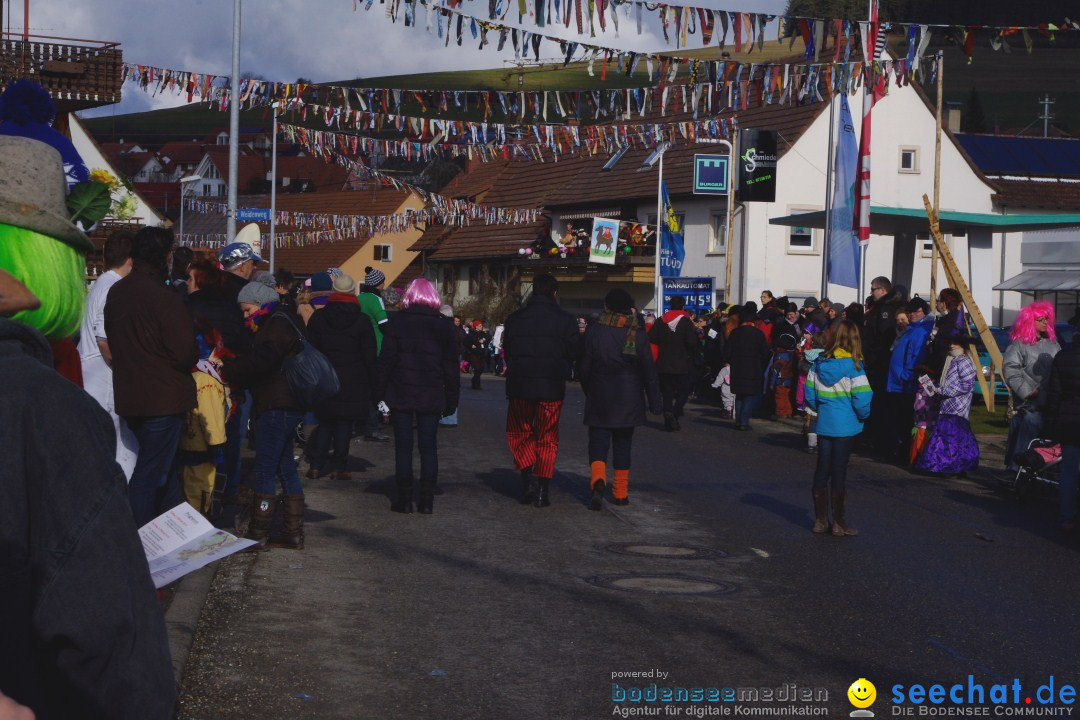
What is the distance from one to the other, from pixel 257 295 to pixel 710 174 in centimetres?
2709

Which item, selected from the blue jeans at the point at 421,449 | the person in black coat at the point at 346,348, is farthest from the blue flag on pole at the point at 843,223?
the blue jeans at the point at 421,449

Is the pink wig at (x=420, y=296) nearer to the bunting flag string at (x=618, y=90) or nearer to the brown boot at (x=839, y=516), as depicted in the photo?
the brown boot at (x=839, y=516)

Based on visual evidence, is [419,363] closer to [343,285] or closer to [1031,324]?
[343,285]

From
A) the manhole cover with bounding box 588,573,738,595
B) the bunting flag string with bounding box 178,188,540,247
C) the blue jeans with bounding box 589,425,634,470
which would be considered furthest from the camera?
the bunting flag string with bounding box 178,188,540,247

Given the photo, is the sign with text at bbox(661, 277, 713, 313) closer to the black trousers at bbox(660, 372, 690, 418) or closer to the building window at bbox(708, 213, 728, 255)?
the black trousers at bbox(660, 372, 690, 418)

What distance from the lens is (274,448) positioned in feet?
29.3

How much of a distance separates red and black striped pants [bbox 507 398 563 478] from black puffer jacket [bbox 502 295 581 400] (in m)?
0.12

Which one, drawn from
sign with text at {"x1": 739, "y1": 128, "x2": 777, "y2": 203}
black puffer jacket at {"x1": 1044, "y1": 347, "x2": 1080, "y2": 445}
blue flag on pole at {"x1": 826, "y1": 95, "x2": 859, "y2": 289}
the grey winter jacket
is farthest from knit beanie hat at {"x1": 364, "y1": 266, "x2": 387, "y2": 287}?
sign with text at {"x1": 739, "y1": 128, "x2": 777, "y2": 203}

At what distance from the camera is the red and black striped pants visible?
11.8 m

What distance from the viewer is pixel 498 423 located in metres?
21.1

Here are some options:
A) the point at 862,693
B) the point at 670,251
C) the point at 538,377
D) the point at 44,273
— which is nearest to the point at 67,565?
the point at 44,273

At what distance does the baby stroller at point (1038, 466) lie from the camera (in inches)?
501

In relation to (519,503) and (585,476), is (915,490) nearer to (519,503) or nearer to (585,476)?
(585,476)

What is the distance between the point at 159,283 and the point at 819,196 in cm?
4366
